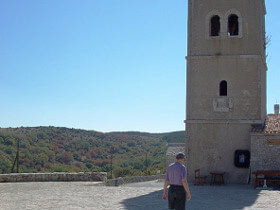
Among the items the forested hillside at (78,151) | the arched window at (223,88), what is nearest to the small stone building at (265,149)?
the arched window at (223,88)

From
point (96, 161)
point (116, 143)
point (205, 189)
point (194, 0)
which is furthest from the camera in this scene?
point (116, 143)

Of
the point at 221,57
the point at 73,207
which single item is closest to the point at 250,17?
the point at 221,57

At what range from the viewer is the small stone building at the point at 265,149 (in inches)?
746

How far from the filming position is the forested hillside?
4216 cm

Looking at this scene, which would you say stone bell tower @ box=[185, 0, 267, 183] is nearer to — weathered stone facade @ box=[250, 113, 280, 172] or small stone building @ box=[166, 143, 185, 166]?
weathered stone facade @ box=[250, 113, 280, 172]

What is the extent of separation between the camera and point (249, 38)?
2075cm

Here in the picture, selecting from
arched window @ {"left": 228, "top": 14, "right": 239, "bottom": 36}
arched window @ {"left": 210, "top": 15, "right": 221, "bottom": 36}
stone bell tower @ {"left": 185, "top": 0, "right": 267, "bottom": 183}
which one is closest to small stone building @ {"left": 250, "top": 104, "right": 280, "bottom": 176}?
stone bell tower @ {"left": 185, "top": 0, "right": 267, "bottom": 183}

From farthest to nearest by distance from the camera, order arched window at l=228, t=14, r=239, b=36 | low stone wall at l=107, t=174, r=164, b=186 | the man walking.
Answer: low stone wall at l=107, t=174, r=164, b=186 → arched window at l=228, t=14, r=239, b=36 → the man walking

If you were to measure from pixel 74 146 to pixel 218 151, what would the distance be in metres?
39.5

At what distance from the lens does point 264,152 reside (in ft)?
62.7

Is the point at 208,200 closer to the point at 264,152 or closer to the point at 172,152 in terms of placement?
the point at 264,152

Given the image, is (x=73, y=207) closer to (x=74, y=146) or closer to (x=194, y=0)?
(x=194, y=0)

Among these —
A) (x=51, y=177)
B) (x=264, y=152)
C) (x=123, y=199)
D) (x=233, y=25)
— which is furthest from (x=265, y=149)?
(x=51, y=177)

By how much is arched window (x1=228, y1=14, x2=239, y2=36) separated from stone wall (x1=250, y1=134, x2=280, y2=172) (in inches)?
232
